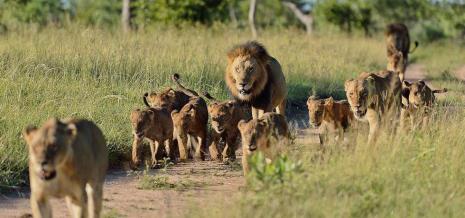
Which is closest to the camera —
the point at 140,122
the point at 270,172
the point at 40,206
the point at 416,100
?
the point at 40,206

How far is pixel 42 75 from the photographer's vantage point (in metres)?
10.7

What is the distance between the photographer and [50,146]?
5.03 metres

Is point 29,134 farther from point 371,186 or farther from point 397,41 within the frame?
point 397,41

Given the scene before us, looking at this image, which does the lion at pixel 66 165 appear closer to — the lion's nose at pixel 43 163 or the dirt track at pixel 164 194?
the lion's nose at pixel 43 163

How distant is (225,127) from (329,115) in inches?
40.1

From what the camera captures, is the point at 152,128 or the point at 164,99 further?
the point at 164,99

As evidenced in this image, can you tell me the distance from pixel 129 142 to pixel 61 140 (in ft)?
12.6

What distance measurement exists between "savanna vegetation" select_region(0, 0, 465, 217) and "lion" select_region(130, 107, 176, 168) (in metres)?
0.29

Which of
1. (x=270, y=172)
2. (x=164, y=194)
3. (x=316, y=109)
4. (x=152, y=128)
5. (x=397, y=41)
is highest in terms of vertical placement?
(x=397, y=41)

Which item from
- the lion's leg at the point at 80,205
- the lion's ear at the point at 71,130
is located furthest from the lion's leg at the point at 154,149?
the lion's ear at the point at 71,130

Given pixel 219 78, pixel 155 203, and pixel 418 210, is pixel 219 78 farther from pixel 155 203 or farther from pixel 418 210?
pixel 418 210

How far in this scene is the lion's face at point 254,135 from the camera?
272 inches

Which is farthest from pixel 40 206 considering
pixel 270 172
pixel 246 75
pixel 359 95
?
pixel 246 75

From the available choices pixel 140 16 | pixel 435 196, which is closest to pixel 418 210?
pixel 435 196
